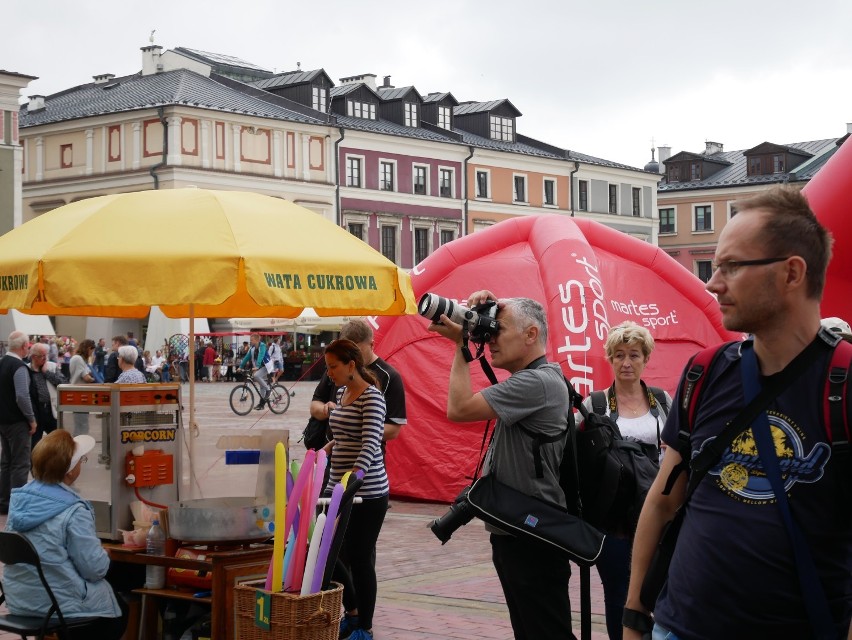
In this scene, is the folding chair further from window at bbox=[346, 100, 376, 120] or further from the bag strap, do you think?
window at bbox=[346, 100, 376, 120]

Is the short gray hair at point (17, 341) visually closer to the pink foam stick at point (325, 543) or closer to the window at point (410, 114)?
the pink foam stick at point (325, 543)

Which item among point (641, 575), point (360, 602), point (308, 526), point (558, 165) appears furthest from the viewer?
point (558, 165)

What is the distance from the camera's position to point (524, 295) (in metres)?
12.6

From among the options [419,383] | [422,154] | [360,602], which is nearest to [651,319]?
[419,383]

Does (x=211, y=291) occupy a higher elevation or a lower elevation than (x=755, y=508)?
higher

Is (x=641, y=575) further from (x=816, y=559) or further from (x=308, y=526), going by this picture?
(x=308, y=526)

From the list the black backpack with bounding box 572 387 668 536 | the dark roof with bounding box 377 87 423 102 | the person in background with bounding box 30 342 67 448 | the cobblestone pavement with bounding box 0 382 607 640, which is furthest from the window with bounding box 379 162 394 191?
the black backpack with bounding box 572 387 668 536

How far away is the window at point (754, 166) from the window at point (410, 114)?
22547 mm

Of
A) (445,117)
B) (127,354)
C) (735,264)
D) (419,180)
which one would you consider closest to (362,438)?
(735,264)

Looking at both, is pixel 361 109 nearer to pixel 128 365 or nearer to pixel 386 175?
pixel 386 175

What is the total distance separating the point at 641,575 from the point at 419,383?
9.96 meters

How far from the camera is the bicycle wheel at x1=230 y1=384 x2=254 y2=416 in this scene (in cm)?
2947

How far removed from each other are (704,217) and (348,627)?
72.8m

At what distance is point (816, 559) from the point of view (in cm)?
283
